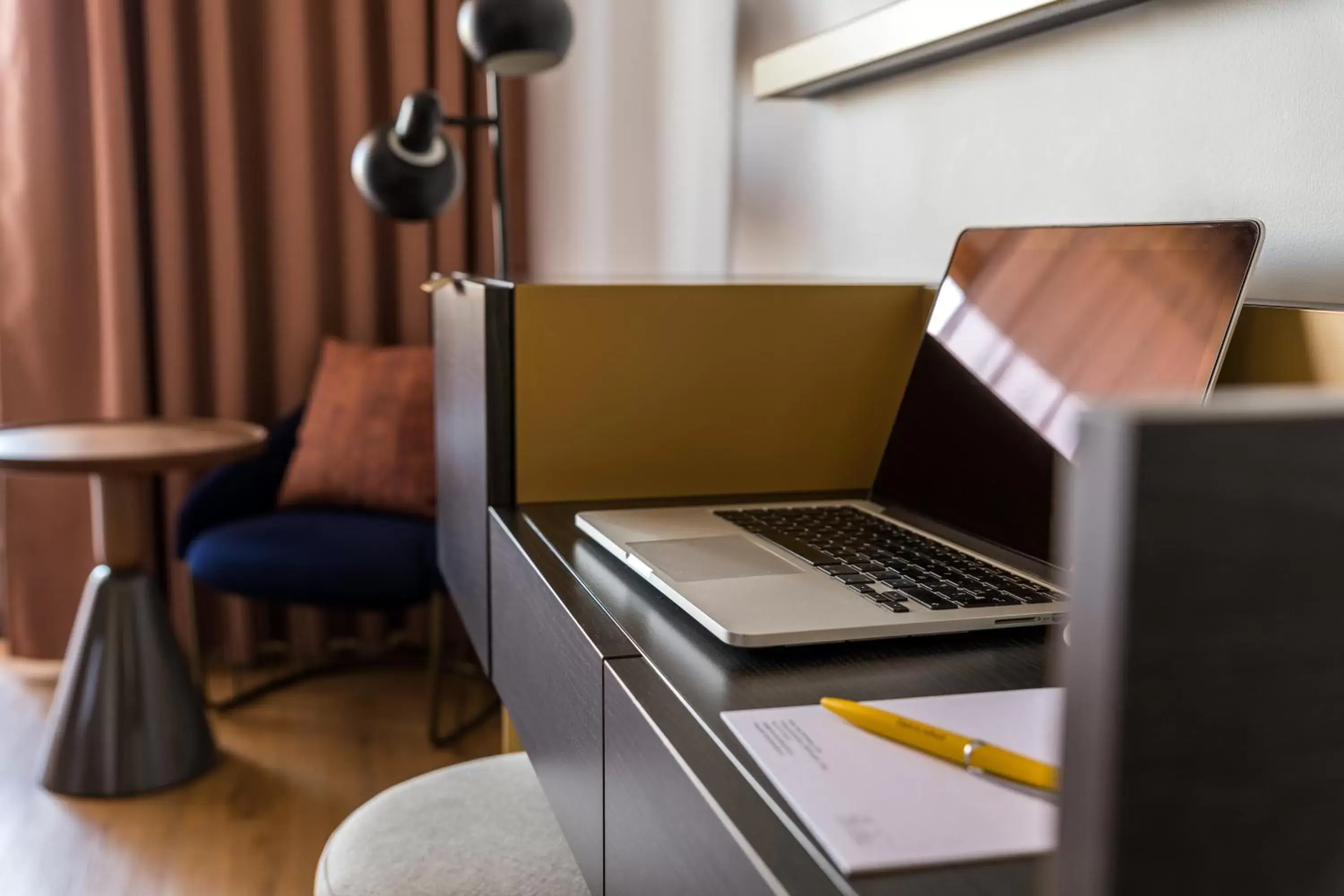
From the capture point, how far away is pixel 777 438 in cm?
109

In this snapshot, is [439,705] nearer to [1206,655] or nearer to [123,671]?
[123,671]

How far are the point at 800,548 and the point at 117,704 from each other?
5.76ft

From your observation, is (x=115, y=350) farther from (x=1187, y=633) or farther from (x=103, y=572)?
(x=1187, y=633)

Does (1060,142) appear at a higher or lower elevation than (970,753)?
higher

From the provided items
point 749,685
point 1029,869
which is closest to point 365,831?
point 749,685

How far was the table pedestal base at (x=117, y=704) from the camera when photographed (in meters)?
2.17

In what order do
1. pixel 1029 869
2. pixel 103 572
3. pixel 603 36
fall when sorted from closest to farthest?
pixel 1029 869 < pixel 103 572 < pixel 603 36

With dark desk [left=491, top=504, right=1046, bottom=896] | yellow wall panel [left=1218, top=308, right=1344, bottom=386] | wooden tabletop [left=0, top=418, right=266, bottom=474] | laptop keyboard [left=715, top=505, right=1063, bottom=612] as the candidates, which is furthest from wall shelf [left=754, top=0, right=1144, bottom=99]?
wooden tabletop [left=0, top=418, right=266, bottom=474]

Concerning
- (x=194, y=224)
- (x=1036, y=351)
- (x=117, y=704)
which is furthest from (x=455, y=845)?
(x=194, y=224)

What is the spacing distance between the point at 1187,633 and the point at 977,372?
0.66 metres

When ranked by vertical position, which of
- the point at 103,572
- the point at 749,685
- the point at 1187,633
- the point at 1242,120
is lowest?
the point at 103,572

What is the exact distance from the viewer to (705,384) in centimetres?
107

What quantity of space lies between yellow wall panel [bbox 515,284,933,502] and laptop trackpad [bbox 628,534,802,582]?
0.21 m

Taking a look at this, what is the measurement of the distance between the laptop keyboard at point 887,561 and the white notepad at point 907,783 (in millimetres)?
129
